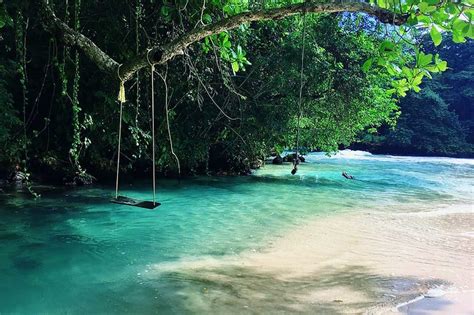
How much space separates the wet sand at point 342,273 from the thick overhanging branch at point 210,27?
246cm

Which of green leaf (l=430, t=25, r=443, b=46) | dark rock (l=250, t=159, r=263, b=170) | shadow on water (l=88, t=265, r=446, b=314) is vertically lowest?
shadow on water (l=88, t=265, r=446, b=314)

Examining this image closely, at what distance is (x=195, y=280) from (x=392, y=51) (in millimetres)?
3295

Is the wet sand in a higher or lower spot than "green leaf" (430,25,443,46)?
lower

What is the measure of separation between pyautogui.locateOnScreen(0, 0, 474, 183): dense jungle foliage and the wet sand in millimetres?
2846

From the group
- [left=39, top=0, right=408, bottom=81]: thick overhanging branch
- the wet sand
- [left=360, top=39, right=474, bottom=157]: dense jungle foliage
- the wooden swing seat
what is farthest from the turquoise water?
[left=360, top=39, right=474, bottom=157]: dense jungle foliage

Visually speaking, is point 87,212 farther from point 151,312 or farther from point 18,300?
point 151,312

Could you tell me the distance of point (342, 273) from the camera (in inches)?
219

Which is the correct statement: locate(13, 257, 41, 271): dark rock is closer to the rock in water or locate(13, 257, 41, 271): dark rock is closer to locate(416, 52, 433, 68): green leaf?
the rock in water

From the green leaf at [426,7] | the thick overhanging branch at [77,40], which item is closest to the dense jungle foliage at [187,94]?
the thick overhanging branch at [77,40]

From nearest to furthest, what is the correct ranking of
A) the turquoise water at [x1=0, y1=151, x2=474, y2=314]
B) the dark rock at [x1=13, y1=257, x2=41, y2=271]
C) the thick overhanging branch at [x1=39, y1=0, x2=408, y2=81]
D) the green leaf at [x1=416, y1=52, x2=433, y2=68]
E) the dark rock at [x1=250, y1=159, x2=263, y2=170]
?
1. the green leaf at [x1=416, y1=52, x2=433, y2=68]
2. the thick overhanging branch at [x1=39, y1=0, x2=408, y2=81]
3. the turquoise water at [x1=0, y1=151, x2=474, y2=314]
4. the dark rock at [x1=13, y1=257, x2=41, y2=271]
5. the dark rock at [x1=250, y1=159, x2=263, y2=170]

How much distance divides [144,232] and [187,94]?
5.39 meters

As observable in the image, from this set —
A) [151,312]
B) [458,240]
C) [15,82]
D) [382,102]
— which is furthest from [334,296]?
[382,102]

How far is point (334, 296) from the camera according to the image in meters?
4.69

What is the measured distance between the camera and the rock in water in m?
4.79
